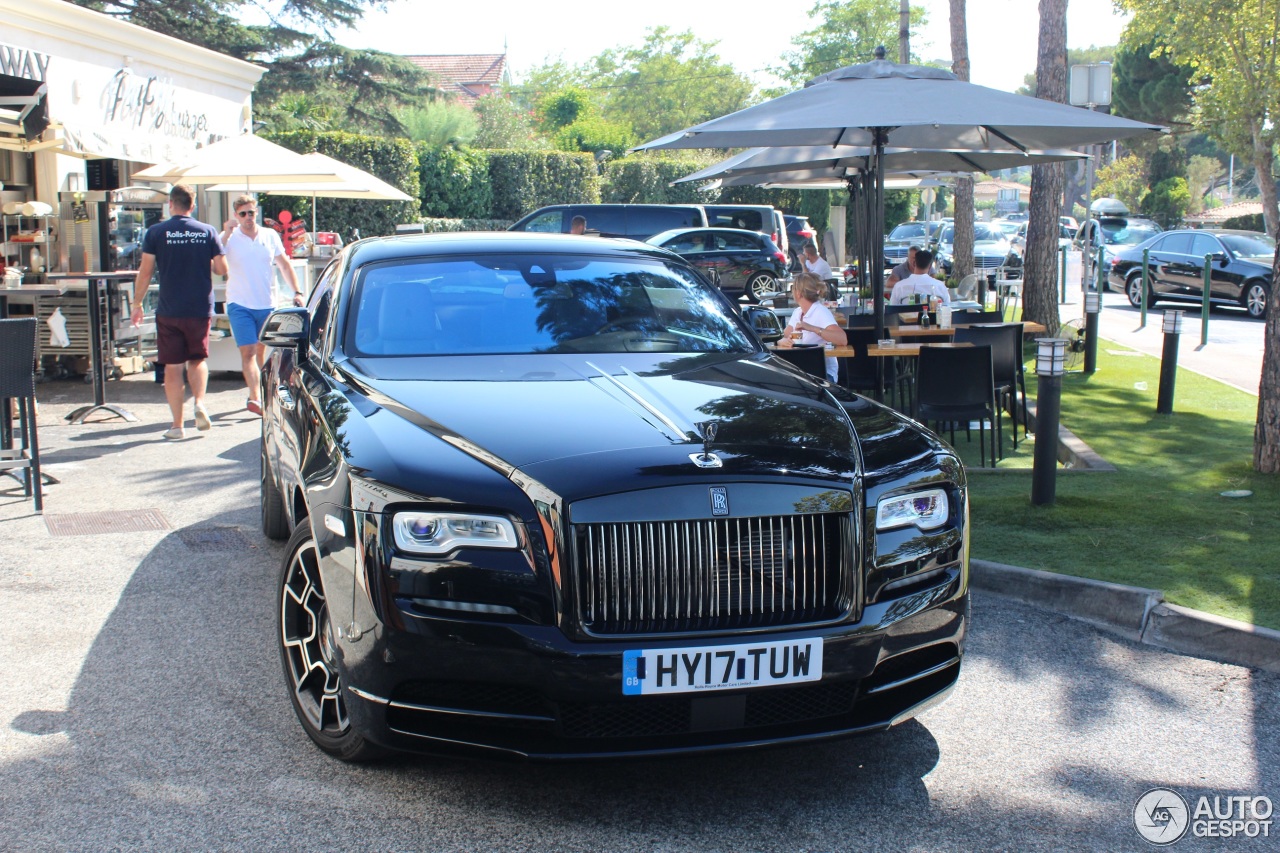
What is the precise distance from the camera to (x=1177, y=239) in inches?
961

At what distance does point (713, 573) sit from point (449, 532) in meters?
0.72

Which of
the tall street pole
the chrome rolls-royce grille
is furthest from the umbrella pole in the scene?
the tall street pole

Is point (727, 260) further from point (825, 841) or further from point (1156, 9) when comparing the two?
point (825, 841)

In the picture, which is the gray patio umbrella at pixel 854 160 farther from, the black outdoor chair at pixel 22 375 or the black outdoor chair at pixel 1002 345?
the black outdoor chair at pixel 22 375

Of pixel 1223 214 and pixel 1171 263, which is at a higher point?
pixel 1223 214

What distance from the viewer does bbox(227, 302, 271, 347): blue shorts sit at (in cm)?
1052

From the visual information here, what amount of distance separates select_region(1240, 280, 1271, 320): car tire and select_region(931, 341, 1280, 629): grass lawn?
41.6ft

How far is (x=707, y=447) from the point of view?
3605 millimetres

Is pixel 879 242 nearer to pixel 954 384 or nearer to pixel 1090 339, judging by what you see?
pixel 954 384

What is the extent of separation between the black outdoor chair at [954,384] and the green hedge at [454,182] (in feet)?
82.1

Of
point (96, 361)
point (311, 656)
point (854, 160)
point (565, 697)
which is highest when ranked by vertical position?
point (854, 160)

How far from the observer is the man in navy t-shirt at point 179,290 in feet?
32.2

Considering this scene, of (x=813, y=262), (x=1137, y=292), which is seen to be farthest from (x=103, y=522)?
(x=1137, y=292)

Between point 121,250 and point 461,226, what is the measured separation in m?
17.1
